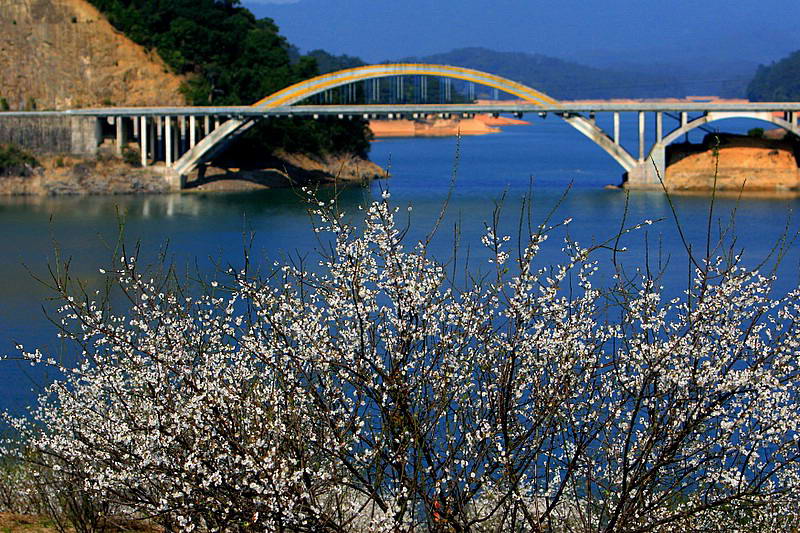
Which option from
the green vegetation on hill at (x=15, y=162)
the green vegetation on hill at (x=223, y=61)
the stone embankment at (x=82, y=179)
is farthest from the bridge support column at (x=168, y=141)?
the green vegetation on hill at (x=15, y=162)

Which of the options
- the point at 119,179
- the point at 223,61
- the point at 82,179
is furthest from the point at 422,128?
the point at 82,179

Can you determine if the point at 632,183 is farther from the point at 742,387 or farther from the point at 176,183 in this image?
the point at 742,387

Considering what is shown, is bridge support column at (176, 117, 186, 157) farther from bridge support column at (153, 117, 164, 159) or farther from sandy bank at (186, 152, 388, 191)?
sandy bank at (186, 152, 388, 191)

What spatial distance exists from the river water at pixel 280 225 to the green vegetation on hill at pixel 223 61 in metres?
3.68

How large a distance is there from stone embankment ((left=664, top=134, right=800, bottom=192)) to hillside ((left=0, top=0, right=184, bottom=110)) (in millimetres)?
18116

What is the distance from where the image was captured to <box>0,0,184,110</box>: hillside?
45125mm

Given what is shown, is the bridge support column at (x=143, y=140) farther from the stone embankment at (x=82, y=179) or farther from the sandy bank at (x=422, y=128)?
the sandy bank at (x=422, y=128)

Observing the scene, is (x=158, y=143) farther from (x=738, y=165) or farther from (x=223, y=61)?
(x=738, y=165)

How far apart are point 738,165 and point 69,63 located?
23782 millimetres


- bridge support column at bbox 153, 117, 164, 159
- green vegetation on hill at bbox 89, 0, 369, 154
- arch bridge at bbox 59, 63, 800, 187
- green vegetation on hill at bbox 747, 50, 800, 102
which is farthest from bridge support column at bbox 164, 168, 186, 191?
green vegetation on hill at bbox 747, 50, 800, 102

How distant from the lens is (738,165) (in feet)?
135

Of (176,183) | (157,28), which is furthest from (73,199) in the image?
(157,28)

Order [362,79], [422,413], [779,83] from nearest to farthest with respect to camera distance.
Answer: [422,413] < [362,79] < [779,83]

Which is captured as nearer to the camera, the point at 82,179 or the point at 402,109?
the point at 402,109
